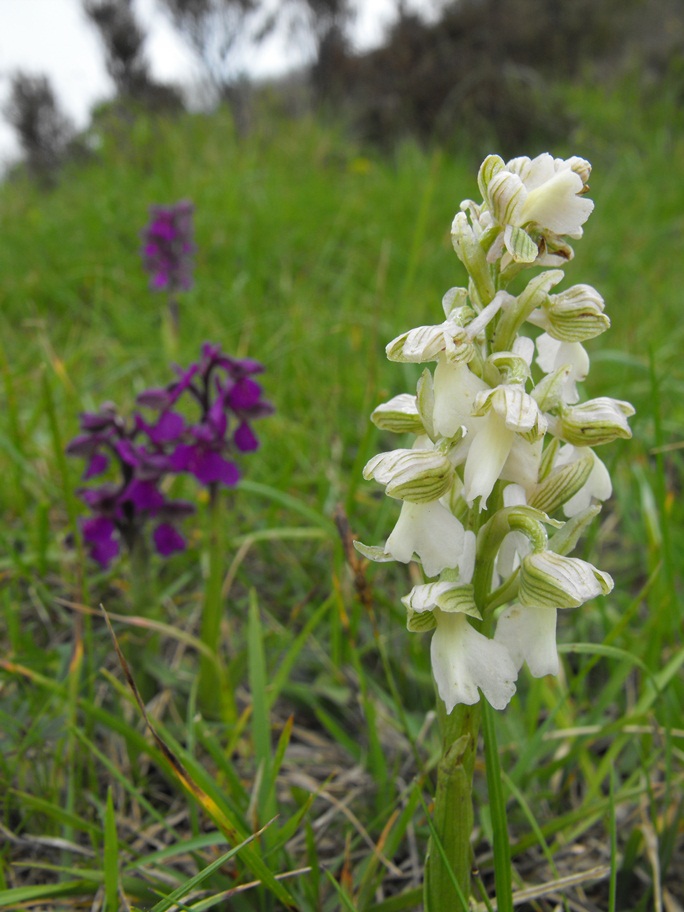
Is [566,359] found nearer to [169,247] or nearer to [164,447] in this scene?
[164,447]

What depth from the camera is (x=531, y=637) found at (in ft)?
3.04

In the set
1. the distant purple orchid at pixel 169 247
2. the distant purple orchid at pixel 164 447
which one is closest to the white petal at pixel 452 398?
the distant purple orchid at pixel 164 447

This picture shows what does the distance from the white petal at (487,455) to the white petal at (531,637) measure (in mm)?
151

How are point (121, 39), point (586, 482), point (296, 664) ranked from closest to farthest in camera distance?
point (586, 482) < point (296, 664) < point (121, 39)

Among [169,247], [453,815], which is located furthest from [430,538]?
[169,247]

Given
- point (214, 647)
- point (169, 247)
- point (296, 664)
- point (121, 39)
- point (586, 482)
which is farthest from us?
point (121, 39)

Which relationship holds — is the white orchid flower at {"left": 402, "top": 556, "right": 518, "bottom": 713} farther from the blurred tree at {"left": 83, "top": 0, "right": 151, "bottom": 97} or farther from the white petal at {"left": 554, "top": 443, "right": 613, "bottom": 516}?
the blurred tree at {"left": 83, "top": 0, "right": 151, "bottom": 97}

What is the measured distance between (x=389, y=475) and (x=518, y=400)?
6.9 inches

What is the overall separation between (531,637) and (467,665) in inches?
3.6

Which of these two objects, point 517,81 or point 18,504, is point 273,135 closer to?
point 517,81

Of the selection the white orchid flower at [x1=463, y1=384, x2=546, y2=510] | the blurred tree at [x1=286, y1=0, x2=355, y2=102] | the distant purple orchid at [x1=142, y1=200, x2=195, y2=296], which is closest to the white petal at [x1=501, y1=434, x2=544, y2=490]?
the white orchid flower at [x1=463, y1=384, x2=546, y2=510]

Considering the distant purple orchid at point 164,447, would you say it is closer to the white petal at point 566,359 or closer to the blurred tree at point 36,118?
the white petal at point 566,359

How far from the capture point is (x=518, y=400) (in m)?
0.86

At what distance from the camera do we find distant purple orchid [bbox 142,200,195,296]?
9.83ft
